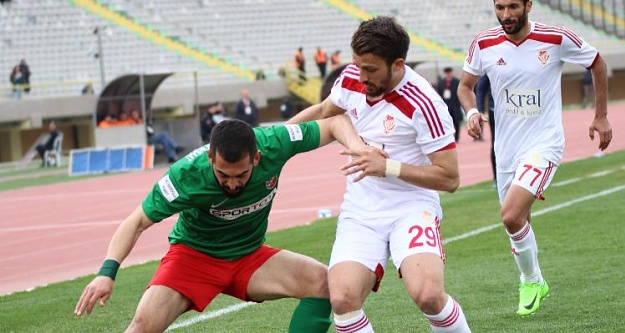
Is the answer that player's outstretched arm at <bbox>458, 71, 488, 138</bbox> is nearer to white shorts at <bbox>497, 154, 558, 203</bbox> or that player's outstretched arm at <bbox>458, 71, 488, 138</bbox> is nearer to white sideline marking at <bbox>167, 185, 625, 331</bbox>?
white shorts at <bbox>497, 154, 558, 203</bbox>

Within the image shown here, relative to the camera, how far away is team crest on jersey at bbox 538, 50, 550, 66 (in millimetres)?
8633

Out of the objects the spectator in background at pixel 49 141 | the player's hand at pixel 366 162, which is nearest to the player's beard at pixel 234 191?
the player's hand at pixel 366 162

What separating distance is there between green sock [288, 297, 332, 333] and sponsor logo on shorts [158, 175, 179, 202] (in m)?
0.95

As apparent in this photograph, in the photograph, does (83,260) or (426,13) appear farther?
(426,13)

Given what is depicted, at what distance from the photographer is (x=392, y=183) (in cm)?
658

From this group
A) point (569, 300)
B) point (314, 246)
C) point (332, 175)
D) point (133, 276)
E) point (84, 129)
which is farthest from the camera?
point (84, 129)

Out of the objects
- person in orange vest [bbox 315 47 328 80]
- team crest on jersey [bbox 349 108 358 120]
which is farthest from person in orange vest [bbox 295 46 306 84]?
team crest on jersey [bbox 349 108 358 120]

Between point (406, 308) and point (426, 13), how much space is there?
4339cm

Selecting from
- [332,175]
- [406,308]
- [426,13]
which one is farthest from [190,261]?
[426,13]

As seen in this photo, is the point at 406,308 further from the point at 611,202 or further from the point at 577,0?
the point at 577,0

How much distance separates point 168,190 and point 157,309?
62cm

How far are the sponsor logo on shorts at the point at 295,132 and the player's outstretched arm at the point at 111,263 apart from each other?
0.89m

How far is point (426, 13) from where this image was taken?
5141cm

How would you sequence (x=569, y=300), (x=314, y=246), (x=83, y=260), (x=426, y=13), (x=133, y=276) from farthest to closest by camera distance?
(x=426, y=13)
(x=83, y=260)
(x=314, y=246)
(x=133, y=276)
(x=569, y=300)
